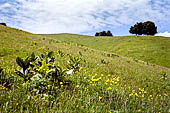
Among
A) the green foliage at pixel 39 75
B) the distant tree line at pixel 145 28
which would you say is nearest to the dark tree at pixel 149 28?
the distant tree line at pixel 145 28

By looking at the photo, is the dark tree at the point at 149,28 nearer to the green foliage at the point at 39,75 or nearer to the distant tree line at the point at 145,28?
the distant tree line at the point at 145,28

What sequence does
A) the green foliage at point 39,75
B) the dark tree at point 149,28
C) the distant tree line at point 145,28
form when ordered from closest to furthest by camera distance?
the green foliage at point 39,75, the dark tree at point 149,28, the distant tree line at point 145,28

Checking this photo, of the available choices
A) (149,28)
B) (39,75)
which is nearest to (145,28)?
(149,28)

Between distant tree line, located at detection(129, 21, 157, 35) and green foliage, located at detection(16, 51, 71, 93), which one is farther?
distant tree line, located at detection(129, 21, 157, 35)

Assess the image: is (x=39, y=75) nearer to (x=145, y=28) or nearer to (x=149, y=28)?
(x=145, y=28)

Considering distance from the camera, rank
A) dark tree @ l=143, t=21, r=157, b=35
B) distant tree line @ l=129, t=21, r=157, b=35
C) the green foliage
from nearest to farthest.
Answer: the green foliage → dark tree @ l=143, t=21, r=157, b=35 → distant tree line @ l=129, t=21, r=157, b=35

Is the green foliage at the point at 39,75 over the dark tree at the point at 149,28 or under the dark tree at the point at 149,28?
under

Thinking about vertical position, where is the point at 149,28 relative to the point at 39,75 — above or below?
above

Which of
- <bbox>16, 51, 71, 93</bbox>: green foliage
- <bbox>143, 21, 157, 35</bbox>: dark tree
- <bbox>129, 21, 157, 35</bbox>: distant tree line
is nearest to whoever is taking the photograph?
<bbox>16, 51, 71, 93</bbox>: green foliage

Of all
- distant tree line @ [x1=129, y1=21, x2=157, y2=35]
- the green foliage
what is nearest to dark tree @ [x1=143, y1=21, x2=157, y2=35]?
distant tree line @ [x1=129, y1=21, x2=157, y2=35]

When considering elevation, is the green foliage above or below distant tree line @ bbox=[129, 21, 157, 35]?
below

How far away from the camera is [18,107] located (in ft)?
9.29

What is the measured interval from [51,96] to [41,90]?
0.38 metres

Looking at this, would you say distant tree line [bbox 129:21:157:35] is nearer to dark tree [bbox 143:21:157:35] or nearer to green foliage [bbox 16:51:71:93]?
dark tree [bbox 143:21:157:35]
